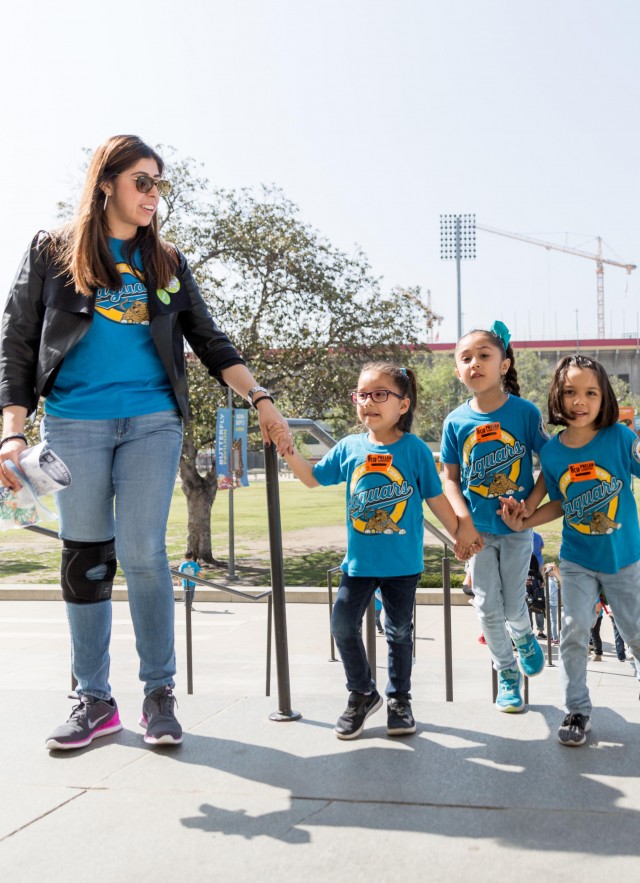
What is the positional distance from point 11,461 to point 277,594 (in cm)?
110

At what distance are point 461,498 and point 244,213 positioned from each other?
19280 millimetres

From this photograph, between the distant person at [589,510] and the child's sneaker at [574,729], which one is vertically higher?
the distant person at [589,510]

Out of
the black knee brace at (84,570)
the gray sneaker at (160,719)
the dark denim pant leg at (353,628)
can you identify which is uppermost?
the black knee brace at (84,570)

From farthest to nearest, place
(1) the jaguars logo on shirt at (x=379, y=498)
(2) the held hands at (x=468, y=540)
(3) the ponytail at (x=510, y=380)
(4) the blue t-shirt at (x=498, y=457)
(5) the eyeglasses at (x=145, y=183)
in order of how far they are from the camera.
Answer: (3) the ponytail at (x=510, y=380) < (4) the blue t-shirt at (x=498, y=457) < (2) the held hands at (x=468, y=540) < (1) the jaguars logo on shirt at (x=379, y=498) < (5) the eyeglasses at (x=145, y=183)

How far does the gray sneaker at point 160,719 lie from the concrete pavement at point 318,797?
50 millimetres

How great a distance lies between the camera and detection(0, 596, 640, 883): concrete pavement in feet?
6.89

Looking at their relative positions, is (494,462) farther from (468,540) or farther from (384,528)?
(384,528)

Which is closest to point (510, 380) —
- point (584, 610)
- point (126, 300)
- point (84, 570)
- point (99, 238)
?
point (584, 610)

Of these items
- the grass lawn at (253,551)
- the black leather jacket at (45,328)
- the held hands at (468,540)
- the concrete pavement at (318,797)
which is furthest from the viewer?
the grass lawn at (253,551)

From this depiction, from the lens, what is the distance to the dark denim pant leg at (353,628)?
325cm

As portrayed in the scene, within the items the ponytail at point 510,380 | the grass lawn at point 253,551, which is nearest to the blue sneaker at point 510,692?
the ponytail at point 510,380

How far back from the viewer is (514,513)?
3.50m

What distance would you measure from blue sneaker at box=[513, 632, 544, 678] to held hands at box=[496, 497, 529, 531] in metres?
0.49

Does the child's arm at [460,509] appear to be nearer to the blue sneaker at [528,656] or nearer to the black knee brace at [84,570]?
the blue sneaker at [528,656]
